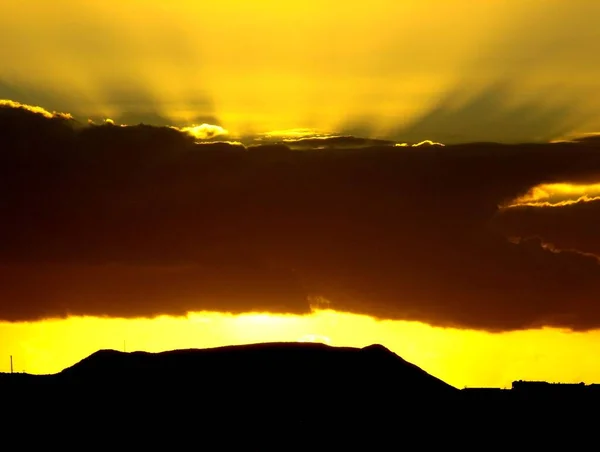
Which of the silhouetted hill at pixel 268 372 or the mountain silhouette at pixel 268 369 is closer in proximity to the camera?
the silhouetted hill at pixel 268 372

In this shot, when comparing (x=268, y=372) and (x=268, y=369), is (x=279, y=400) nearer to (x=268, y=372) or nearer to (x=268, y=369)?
(x=268, y=372)

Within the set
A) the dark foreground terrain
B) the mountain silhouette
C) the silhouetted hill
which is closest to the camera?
the dark foreground terrain

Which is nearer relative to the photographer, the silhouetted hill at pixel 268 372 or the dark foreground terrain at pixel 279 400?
the dark foreground terrain at pixel 279 400

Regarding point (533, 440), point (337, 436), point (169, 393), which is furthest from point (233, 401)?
point (533, 440)

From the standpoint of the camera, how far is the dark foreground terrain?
155 meters

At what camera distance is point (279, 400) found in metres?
168

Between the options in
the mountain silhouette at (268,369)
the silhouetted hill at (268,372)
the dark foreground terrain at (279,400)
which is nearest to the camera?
the dark foreground terrain at (279,400)

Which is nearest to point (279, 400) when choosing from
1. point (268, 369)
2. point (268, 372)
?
point (268, 372)

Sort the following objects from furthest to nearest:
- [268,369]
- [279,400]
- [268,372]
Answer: [268,369] → [268,372] → [279,400]

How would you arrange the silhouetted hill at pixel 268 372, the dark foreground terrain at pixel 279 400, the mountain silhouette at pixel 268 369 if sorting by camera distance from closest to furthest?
1. the dark foreground terrain at pixel 279 400
2. the silhouetted hill at pixel 268 372
3. the mountain silhouette at pixel 268 369

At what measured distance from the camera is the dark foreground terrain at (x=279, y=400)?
154750mm

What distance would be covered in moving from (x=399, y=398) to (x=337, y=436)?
59.7 feet

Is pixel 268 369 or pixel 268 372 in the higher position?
pixel 268 369

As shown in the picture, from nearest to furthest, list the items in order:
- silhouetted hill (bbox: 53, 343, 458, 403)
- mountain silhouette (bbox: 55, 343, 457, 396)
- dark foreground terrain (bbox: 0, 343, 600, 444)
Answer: dark foreground terrain (bbox: 0, 343, 600, 444) → silhouetted hill (bbox: 53, 343, 458, 403) → mountain silhouette (bbox: 55, 343, 457, 396)
